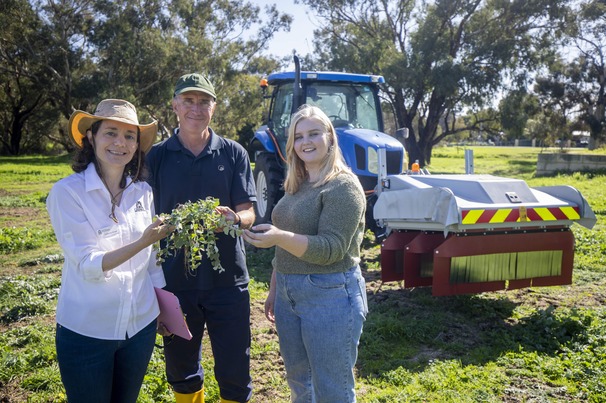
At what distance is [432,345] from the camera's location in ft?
15.1

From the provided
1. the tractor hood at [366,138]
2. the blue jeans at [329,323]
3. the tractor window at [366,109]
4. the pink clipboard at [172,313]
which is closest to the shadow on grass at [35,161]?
the tractor window at [366,109]

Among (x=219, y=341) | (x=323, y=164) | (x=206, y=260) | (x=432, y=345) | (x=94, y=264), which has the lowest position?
(x=432, y=345)

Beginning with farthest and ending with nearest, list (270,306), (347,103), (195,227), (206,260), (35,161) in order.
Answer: (35,161)
(347,103)
(270,306)
(206,260)
(195,227)

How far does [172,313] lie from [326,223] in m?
0.88

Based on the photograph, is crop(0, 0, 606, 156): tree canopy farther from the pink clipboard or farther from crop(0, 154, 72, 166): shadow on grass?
the pink clipboard

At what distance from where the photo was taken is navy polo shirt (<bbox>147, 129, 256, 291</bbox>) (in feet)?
9.44

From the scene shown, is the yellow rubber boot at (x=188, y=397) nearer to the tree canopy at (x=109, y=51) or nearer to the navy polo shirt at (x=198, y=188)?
the navy polo shirt at (x=198, y=188)

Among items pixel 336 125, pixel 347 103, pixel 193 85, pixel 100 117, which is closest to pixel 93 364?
pixel 100 117

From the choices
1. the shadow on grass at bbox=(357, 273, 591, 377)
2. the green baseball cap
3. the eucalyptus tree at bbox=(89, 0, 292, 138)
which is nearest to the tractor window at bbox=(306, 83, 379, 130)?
the shadow on grass at bbox=(357, 273, 591, 377)

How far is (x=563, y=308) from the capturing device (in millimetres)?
5340

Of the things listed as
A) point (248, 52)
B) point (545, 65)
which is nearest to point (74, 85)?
point (248, 52)

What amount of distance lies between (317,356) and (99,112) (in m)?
1.51

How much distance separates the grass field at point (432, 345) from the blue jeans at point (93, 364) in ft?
4.31

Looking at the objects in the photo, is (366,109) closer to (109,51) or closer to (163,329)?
(163,329)
